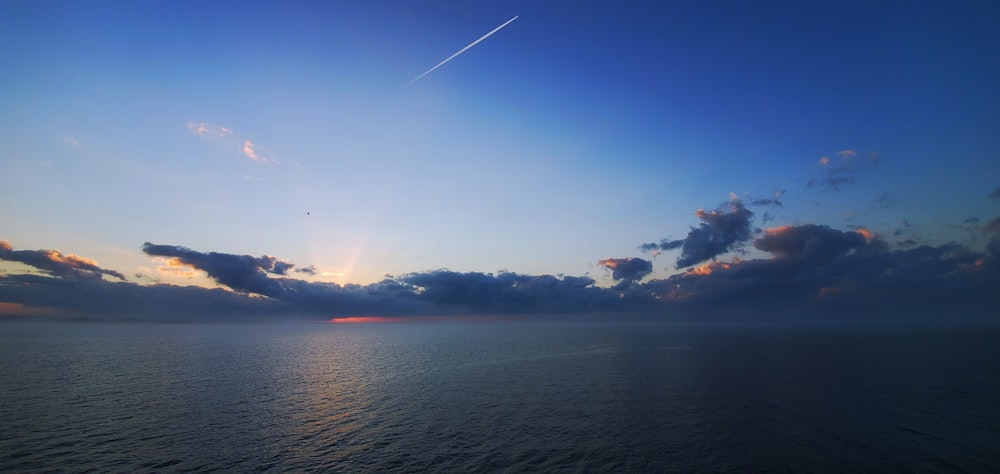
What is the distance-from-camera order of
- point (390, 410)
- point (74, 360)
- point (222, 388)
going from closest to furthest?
point (390, 410) → point (222, 388) → point (74, 360)

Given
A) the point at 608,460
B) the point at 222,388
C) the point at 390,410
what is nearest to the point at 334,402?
the point at 390,410

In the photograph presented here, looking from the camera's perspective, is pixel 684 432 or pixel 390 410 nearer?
pixel 684 432

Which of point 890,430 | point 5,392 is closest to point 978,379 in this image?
point 890,430

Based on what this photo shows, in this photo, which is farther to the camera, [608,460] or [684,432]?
[684,432]

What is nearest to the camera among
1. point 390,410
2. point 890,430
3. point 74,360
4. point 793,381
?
point 890,430

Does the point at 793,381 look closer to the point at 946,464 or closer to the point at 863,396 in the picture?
the point at 863,396

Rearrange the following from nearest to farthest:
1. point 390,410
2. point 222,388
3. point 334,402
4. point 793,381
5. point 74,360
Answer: point 390,410 → point 334,402 → point 222,388 → point 793,381 → point 74,360

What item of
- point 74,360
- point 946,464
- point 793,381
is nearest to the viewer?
point 946,464

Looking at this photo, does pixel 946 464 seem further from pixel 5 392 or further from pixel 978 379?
pixel 5 392
